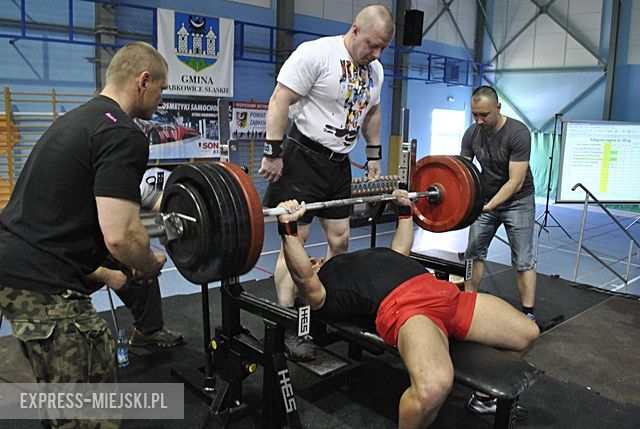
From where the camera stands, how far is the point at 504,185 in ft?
9.77

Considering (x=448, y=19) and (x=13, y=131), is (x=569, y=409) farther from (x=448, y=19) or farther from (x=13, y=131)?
(x=448, y=19)

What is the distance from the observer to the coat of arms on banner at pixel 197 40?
5.45 m

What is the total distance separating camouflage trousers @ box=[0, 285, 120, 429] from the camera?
1.37 meters

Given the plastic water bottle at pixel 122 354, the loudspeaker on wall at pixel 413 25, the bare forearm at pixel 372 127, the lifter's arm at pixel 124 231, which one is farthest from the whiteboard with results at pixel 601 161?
the lifter's arm at pixel 124 231

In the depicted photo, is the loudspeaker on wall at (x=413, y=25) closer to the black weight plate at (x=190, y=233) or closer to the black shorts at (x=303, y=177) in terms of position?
the black shorts at (x=303, y=177)

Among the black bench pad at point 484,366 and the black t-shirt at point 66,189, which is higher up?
the black t-shirt at point 66,189

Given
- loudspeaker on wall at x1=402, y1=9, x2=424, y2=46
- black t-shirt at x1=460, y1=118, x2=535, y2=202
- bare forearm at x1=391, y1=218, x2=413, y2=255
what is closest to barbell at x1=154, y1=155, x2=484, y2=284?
bare forearm at x1=391, y1=218, x2=413, y2=255

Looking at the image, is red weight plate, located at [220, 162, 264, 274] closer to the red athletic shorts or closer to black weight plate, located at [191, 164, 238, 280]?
black weight plate, located at [191, 164, 238, 280]

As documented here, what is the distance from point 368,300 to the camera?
1.95m

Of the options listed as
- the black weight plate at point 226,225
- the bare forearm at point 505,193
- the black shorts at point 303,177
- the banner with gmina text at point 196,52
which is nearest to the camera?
the black weight plate at point 226,225

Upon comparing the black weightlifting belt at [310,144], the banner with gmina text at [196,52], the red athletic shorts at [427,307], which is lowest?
the red athletic shorts at [427,307]

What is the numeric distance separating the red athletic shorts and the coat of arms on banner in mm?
4304

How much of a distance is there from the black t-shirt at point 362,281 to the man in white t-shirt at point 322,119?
0.28m

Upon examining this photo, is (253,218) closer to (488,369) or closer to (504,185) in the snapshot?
(488,369)
